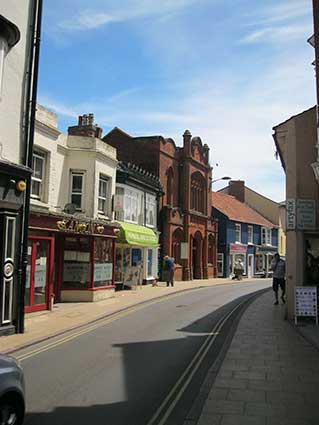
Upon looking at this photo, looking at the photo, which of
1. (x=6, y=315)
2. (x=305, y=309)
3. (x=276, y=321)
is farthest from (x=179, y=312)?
(x=6, y=315)

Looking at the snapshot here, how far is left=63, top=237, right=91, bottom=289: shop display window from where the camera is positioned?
18.9 metres

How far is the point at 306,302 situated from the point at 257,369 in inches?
220

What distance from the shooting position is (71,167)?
64.4ft

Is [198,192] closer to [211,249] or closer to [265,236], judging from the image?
[211,249]

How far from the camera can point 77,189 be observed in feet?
65.3

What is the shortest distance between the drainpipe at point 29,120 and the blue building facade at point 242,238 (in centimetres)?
3274

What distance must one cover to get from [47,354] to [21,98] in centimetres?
640

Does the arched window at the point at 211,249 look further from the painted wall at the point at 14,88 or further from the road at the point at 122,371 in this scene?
the painted wall at the point at 14,88

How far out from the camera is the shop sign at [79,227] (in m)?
16.9

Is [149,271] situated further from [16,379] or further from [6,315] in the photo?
[16,379]

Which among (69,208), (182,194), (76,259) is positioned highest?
(182,194)

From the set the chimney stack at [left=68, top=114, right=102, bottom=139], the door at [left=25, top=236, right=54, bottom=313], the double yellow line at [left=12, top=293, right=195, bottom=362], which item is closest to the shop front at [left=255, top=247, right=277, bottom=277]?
the chimney stack at [left=68, top=114, right=102, bottom=139]

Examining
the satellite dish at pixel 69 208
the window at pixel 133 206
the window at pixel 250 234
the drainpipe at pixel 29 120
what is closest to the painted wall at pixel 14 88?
the drainpipe at pixel 29 120

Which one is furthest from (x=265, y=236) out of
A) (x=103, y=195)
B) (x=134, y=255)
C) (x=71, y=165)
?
(x=71, y=165)
